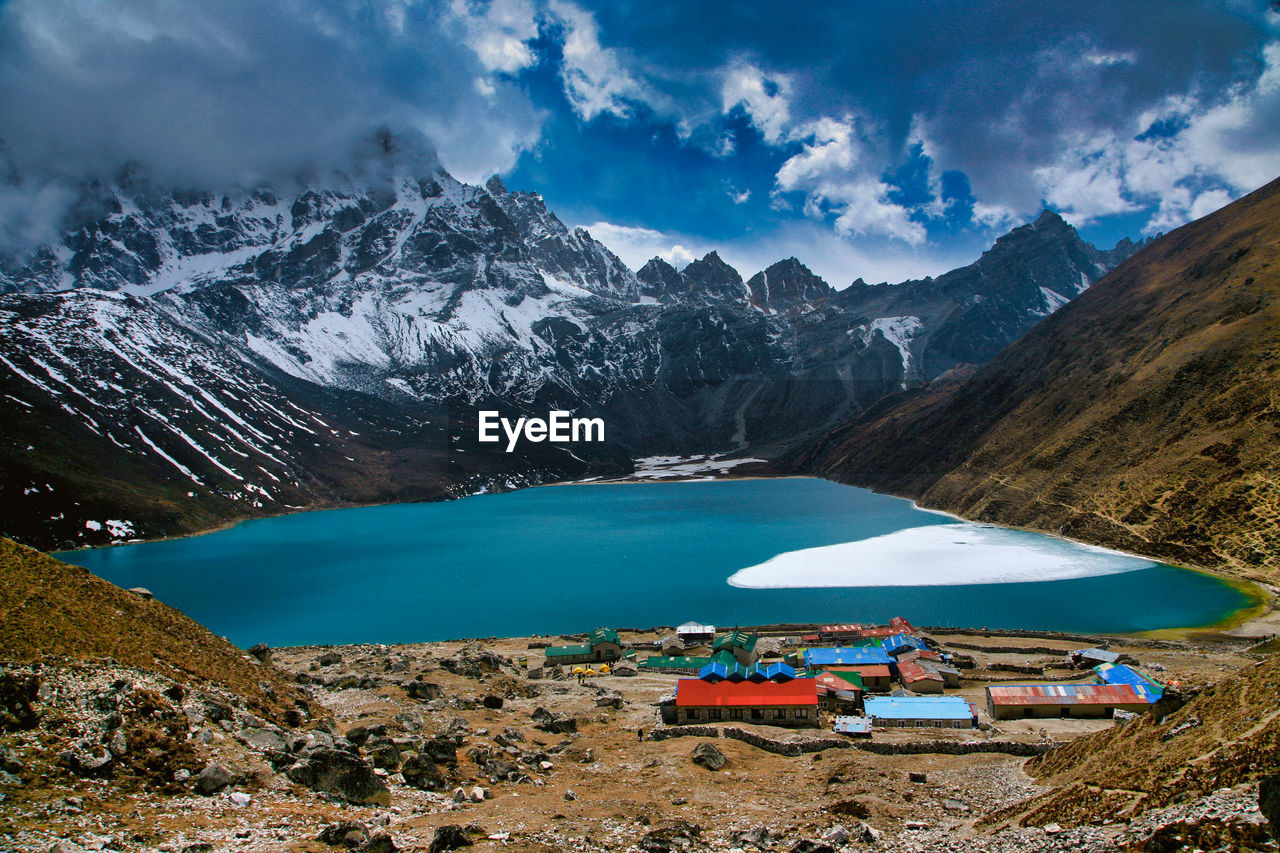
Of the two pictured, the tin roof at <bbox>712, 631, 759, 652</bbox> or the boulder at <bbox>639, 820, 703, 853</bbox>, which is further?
the tin roof at <bbox>712, 631, 759, 652</bbox>

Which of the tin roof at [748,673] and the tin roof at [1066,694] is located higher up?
the tin roof at [748,673]

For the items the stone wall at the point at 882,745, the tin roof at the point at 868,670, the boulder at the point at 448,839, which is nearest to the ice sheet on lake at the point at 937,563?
the tin roof at the point at 868,670

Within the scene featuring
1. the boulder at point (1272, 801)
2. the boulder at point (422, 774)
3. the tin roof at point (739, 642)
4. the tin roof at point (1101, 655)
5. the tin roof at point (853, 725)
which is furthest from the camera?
the tin roof at point (739, 642)

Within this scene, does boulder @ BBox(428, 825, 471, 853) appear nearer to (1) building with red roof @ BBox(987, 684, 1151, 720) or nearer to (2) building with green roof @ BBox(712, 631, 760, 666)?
(1) building with red roof @ BBox(987, 684, 1151, 720)

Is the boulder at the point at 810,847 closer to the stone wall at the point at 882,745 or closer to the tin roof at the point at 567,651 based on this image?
the stone wall at the point at 882,745

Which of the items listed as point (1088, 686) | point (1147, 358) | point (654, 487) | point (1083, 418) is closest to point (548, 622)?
point (1088, 686)

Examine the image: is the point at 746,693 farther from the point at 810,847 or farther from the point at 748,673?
the point at 810,847

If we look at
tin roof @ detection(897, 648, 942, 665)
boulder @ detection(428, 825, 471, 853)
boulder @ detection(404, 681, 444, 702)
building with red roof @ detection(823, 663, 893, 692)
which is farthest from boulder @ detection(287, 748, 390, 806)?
tin roof @ detection(897, 648, 942, 665)
